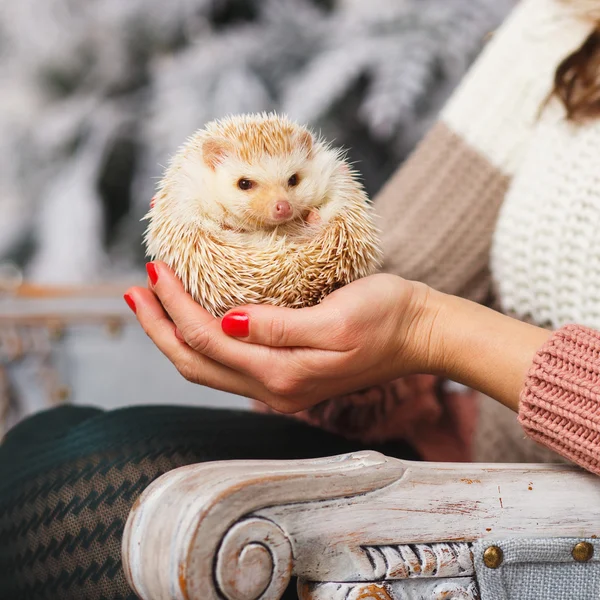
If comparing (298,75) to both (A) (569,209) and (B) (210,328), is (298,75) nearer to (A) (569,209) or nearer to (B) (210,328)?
(A) (569,209)

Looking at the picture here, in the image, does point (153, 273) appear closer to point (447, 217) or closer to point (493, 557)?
point (493, 557)

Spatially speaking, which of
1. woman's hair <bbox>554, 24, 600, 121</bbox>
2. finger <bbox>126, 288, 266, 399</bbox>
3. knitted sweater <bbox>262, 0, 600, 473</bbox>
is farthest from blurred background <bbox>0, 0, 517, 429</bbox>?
finger <bbox>126, 288, 266, 399</bbox>

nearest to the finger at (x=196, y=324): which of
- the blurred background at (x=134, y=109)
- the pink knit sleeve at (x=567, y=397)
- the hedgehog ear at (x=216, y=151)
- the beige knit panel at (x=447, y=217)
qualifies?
the hedgehog ear at (x=216, y=151)

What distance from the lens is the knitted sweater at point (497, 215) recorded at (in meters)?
0.81

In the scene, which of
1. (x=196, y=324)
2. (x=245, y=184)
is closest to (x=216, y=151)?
(x=245, y=184)

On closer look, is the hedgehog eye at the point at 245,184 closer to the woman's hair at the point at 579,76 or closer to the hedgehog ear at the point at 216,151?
the hedgehog ear at the point at 216,151

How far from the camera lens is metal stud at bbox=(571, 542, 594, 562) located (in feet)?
1.73

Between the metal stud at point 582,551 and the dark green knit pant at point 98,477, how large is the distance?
228mm

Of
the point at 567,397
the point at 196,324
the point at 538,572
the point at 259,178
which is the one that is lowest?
the point at 538,572

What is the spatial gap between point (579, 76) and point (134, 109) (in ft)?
3.96

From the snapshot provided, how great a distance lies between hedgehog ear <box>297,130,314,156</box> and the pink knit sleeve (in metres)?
0.27

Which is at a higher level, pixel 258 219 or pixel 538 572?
pixel 258 219

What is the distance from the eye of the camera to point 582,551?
531 millimetres

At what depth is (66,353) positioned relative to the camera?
1759mm
